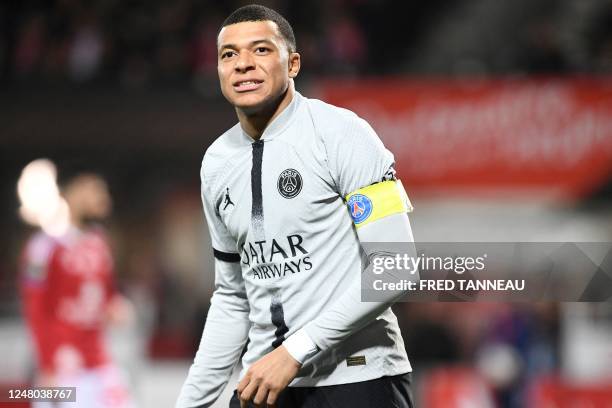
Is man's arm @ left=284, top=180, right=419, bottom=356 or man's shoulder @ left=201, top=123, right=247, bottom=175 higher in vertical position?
man's shoulder @ left=201, top=123, right=247, bottom=175

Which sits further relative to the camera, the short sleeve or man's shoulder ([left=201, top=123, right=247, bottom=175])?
man's shoulder ([left=201, top=123, right=247, bottom=175])

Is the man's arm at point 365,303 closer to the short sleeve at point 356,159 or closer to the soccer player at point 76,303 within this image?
the short sleeve at point 356,159

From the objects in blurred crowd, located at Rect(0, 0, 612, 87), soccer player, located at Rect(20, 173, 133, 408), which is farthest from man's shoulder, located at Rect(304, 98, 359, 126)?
blurred crowd, located at Rect(0, 0, 612, 87)

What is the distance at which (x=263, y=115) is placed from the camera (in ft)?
9.18

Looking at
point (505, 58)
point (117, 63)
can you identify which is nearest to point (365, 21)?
point (505, 58)

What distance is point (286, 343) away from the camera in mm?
2561

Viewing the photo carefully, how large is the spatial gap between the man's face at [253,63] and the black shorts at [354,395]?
76 centimetres

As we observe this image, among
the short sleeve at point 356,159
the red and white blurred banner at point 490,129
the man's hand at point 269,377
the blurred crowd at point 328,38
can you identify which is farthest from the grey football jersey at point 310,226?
the blurred crowd at point 328,38

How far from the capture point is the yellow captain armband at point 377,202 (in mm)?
2561

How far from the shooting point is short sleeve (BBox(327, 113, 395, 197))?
260 centimetres

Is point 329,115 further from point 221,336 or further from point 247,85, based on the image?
point 221,336

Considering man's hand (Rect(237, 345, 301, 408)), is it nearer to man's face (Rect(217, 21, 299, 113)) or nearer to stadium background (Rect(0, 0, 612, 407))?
man's face (Rect(217, 21, 299, 113))

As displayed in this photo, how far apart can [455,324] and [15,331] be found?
13.4 ft

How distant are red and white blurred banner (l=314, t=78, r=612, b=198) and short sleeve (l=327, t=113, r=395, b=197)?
836 centimetres
